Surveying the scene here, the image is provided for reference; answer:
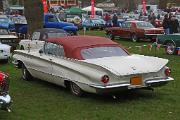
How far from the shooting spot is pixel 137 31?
27969mm

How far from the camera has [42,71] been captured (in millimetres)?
11750

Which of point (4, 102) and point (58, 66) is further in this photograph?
point (58, 66)

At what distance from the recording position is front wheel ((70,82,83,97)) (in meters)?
10.4

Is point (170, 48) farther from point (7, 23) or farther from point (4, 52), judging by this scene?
point (7, 23)

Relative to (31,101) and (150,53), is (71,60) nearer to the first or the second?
(31,101)

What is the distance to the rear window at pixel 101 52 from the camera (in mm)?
10586

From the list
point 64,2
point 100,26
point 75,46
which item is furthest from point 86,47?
point 64,2

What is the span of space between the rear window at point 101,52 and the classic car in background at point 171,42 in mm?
8839

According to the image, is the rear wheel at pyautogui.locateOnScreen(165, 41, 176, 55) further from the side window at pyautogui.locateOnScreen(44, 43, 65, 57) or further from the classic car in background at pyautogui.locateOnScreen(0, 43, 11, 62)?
the side window at pyautogui.locateOnScreen(44, 43, 65, 57)

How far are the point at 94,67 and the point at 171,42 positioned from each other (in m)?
10.5

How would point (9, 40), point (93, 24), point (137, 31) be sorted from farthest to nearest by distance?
point (93, 24) → point (137, 31) → point (9, 40)

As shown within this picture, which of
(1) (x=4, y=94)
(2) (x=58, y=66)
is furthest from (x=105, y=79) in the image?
(1) (x=4, y=94)

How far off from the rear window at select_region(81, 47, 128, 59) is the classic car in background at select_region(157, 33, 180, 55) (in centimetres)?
884

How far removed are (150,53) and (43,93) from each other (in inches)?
397
